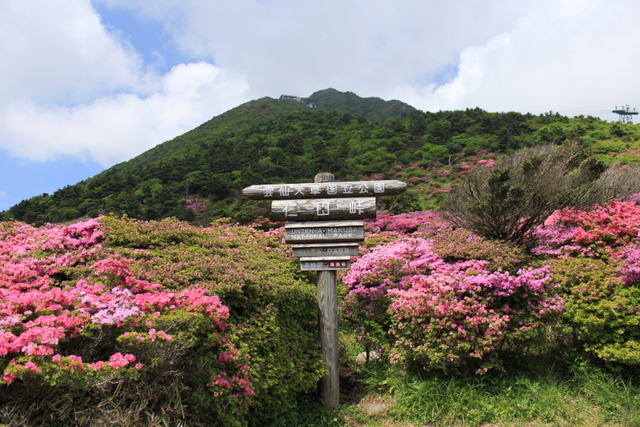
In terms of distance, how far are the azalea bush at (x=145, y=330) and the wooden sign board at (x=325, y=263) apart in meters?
0.31

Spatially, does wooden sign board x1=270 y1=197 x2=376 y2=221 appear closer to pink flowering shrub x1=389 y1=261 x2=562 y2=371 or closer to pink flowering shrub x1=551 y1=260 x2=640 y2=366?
pink flowering shrub x1=389 y1=261 x2=562 y2=371

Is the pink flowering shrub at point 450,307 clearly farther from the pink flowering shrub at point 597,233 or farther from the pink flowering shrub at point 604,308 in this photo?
the pink flowering shrub at point 597,233

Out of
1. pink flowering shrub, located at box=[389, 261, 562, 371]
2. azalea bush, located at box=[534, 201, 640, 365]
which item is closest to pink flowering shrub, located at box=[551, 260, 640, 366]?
azalea bush, located at box=[534, 201, 640, 365]

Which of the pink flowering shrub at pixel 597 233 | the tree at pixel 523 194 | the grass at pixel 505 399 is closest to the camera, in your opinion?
the grass at pixel 505 399

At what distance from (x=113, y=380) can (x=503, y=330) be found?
3.69m

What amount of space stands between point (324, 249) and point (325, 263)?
0.53 ft

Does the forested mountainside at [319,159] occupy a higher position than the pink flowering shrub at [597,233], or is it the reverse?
the forested mountainside at [319,159]

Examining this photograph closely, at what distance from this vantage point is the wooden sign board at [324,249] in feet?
15.0

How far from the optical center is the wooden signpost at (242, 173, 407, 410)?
455cm

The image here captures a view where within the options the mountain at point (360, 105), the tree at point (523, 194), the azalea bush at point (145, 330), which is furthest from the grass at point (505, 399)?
the mountain at point (360, 105)

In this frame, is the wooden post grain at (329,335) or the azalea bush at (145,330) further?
the wooden post grain at (329,335)

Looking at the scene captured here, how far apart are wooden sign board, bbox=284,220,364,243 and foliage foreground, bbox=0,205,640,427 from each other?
1.67 ft

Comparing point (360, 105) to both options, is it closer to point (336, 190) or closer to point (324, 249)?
point (336, 190)

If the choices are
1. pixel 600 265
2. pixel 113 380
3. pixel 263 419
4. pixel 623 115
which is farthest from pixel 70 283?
pixel 623 115
